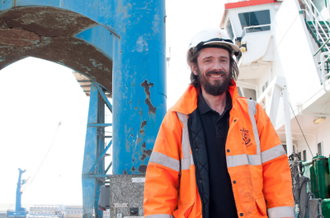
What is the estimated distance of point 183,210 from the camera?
2271 millimetres

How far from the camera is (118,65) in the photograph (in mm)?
5676

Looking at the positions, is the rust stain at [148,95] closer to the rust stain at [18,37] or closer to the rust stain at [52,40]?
the rust stain at [52,40]

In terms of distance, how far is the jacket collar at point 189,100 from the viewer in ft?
8.32

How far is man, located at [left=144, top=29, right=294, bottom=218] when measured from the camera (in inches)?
88.1

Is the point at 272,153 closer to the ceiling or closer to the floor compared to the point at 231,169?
closer to the ceiling

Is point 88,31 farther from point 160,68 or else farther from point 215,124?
point 215,124

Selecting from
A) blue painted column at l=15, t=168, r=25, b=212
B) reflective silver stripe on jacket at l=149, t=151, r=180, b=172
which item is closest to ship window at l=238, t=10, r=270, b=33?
reflective silver stripe on jacket at l=149, t=151, r=180, b=172

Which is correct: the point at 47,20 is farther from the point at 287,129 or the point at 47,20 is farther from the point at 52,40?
the point at 287,129

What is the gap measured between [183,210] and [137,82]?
345 centimetres

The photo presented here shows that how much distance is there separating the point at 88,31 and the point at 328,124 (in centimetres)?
902

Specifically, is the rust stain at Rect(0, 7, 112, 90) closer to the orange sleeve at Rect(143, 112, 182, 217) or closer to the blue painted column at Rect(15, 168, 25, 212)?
the orange sleeve at Rect(143, 112, 182, 217)

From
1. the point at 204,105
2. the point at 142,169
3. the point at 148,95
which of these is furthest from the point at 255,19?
the point at 204,105

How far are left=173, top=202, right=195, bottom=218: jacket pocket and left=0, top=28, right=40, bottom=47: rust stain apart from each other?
696cm

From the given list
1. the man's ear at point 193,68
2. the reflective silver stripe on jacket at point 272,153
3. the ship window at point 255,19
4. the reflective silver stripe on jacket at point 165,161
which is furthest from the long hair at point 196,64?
the ship window at point 255,19
